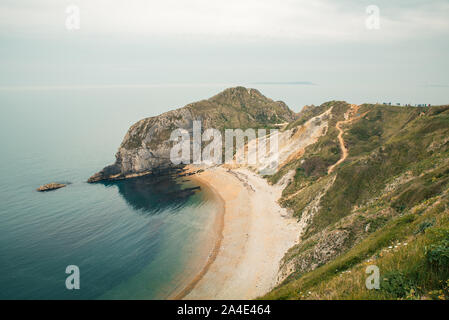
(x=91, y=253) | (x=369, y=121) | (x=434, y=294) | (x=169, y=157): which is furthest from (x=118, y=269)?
(x=369, y=121)

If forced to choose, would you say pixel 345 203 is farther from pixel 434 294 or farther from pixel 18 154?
pixel 18 154

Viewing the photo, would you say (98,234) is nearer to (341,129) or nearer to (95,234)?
(95,234)

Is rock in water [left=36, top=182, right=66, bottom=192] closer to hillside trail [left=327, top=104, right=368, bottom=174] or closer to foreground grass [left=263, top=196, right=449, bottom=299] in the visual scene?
hillside trail [left=327, top=104, right=368, bottom=174]

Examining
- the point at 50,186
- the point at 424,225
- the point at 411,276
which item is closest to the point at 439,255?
the point at 411,276
